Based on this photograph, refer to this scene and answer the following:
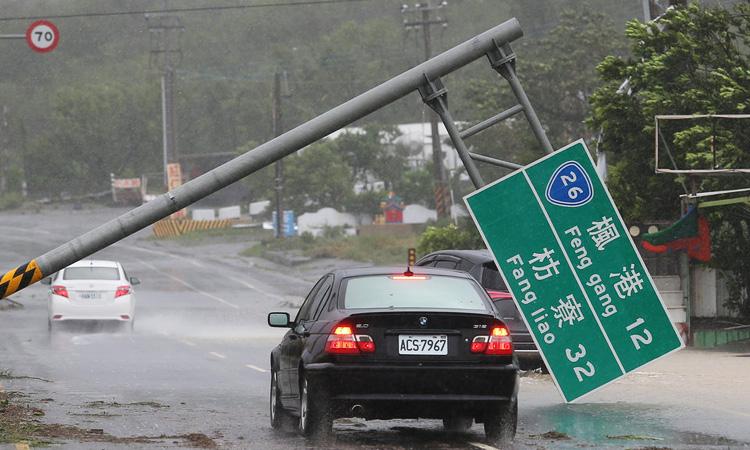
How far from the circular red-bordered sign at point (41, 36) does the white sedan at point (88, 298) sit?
684 cm

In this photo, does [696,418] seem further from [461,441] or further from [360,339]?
[360,339]

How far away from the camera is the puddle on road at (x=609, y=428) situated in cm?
1169

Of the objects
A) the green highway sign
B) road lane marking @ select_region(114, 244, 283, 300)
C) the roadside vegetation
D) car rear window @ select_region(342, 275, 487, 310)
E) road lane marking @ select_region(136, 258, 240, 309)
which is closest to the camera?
the roadside vegetation

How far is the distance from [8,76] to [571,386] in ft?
431

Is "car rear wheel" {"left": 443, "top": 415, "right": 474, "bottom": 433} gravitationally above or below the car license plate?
below

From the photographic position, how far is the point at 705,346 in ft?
77.8

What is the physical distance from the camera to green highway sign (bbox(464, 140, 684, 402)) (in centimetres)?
1270

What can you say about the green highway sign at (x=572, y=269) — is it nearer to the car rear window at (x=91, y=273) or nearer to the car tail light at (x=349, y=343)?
the car tail light at (x=349, y=343)

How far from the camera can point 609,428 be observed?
12906 mm

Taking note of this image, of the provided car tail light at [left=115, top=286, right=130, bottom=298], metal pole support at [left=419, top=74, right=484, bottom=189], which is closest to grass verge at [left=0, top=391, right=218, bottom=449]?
metal pole support at [left=419, top=74, right=484, bottom=189]

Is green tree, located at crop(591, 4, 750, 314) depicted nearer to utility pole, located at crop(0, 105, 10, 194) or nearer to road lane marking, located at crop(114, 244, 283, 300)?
road lane marking, located at crop(114, 244, 283, 300)

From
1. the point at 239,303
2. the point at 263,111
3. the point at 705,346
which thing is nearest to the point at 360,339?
the point at 705,346

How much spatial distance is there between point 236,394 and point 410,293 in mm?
5133

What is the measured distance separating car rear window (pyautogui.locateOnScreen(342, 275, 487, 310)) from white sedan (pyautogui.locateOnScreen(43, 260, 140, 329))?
17.6 m
